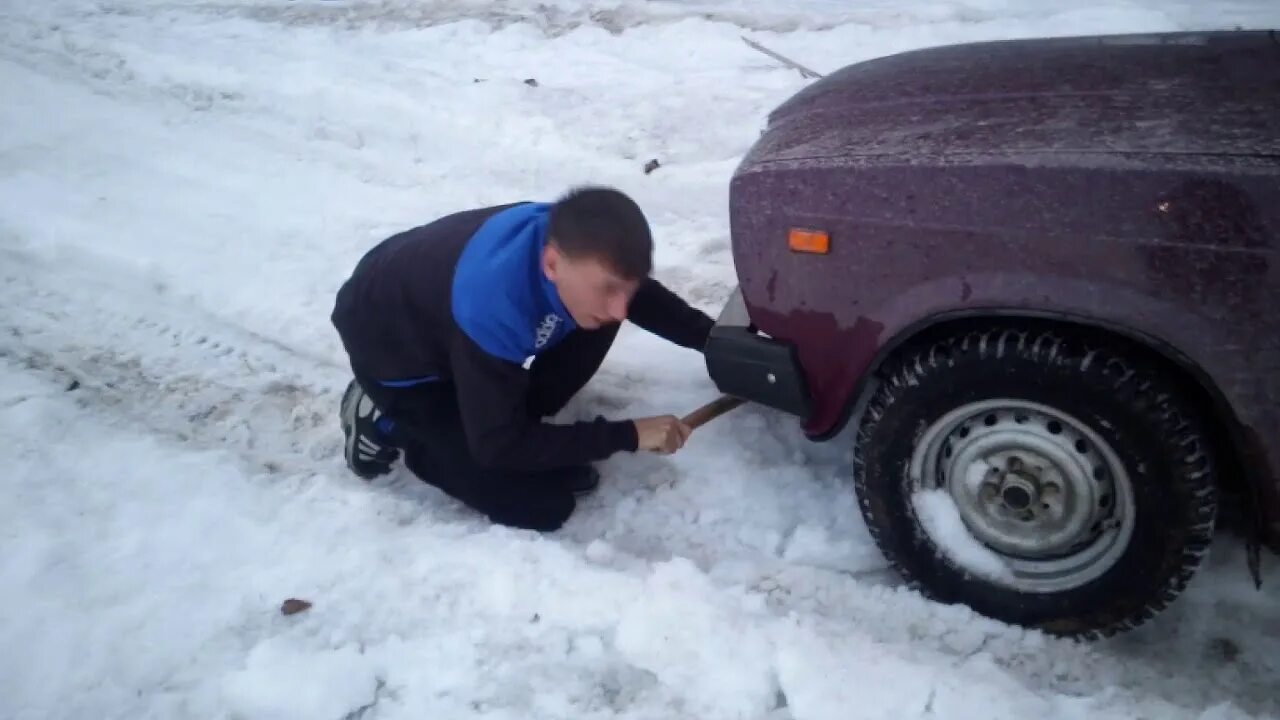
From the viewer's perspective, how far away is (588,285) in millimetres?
2232

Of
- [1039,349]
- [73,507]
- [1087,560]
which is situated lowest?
[73,507]

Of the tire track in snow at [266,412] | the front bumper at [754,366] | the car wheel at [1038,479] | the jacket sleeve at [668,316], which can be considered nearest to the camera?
the car wheel at [1038,479]

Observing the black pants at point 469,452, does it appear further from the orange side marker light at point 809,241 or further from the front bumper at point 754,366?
the orange side marker light at point 809,241

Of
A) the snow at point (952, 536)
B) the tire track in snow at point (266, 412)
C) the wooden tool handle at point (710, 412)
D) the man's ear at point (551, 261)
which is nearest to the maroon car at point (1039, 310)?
Answer: the snow at point (952, 536)

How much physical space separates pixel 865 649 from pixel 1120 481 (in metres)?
0.75

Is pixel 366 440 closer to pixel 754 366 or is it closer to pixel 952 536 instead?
pixel 754 366

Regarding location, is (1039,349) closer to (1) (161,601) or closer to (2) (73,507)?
(1) (161,601)

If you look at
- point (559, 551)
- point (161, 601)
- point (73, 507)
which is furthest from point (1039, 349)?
point (73, 507)

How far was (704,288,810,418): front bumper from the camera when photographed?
2.27m

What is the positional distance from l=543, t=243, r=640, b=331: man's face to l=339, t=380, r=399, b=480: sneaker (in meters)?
0.95

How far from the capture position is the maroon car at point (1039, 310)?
175 cm

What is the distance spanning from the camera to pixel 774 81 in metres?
5.72

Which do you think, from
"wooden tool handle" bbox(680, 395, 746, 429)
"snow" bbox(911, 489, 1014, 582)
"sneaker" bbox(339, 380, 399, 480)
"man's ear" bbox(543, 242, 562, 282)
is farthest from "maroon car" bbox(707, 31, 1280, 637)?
"sneaker" bbox(339, 380, 399, 480)

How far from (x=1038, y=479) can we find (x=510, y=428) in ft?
4.63
